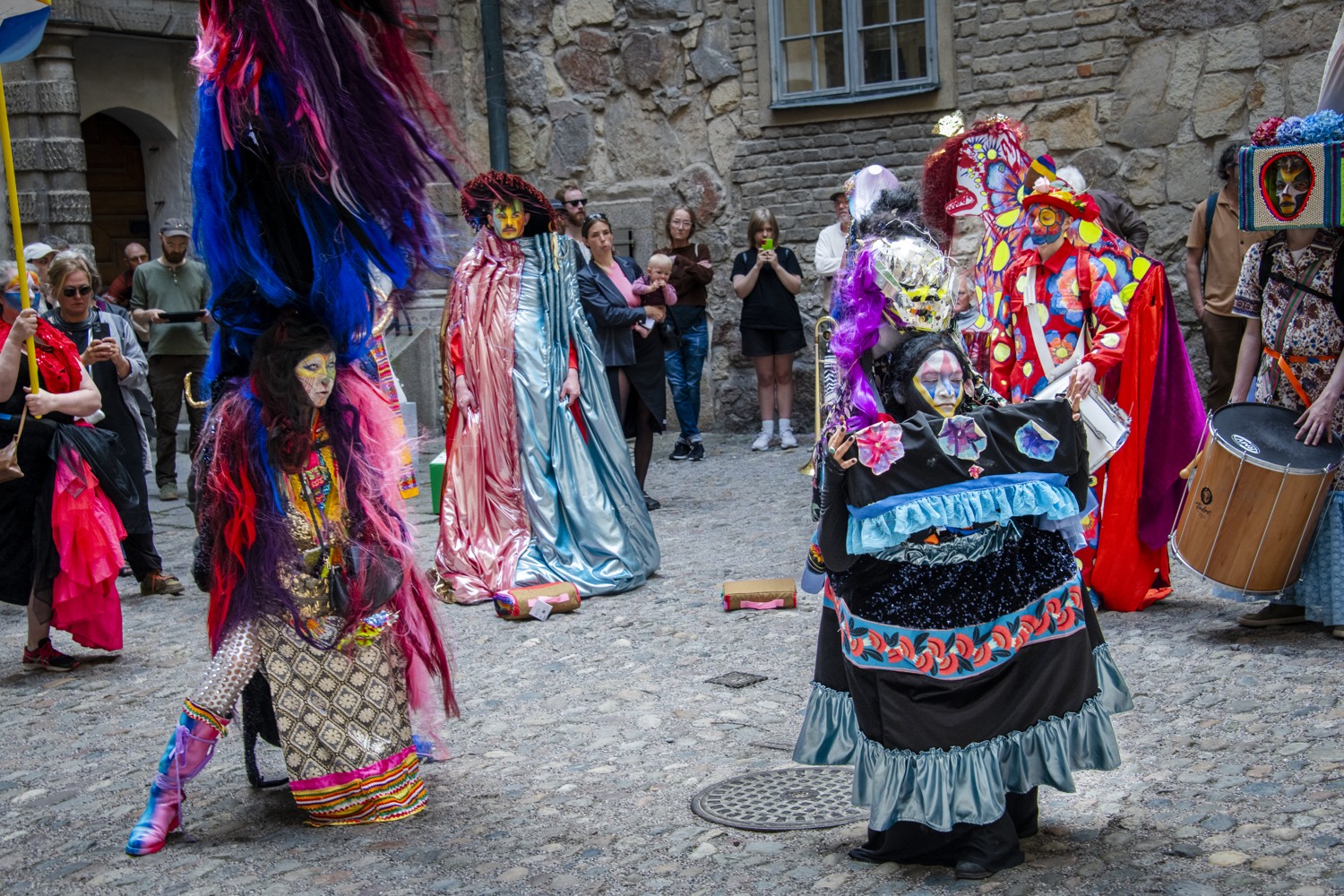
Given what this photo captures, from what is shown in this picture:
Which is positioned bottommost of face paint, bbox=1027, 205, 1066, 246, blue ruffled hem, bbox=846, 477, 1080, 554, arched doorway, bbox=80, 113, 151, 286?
blue ruffled hem, bbox=846, 477, 1080, 554

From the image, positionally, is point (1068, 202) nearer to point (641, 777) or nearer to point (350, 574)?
point (641, 777)

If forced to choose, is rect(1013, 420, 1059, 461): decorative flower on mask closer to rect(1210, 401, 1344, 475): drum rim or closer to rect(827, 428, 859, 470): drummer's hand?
rect(827, 428, 859, 470): drummer's hand

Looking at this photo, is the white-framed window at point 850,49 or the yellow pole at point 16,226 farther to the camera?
the white-framed window at point 850,49

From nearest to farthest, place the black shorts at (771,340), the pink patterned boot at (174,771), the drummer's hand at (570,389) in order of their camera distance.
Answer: the pink patterned boot at (174,771), the drummer's hand at (570,389), the black shorts at (771,340)

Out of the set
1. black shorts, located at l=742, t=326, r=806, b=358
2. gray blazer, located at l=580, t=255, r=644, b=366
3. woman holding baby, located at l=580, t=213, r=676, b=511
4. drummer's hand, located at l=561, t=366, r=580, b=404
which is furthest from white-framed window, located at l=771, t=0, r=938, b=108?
drummer's hand, located at l=561, t=366, r=580, b=404

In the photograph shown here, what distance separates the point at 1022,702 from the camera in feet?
11.3

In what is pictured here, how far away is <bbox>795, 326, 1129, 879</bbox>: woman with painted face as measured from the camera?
340cm

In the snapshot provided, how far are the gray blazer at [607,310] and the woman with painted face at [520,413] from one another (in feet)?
3.26

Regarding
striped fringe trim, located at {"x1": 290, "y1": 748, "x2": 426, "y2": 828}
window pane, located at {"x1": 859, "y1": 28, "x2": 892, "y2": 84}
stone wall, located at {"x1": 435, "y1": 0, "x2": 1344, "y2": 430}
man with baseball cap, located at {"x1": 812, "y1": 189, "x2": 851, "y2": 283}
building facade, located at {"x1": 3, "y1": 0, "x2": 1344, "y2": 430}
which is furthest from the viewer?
window pane, located at {"x1": 859, "y1": 28, "x2": 892, "y2": 84}

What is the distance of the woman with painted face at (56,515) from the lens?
18.9 ft

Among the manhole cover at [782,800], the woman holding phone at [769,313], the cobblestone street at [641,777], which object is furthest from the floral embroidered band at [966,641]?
the woman holding phone at [769,313]

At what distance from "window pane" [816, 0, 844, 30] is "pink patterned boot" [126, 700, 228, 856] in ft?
29.4

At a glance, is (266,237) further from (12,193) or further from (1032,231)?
(1032,231)

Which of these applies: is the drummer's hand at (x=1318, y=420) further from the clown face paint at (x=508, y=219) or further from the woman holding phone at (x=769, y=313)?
the woman holding phone at (x=769, y=313)
